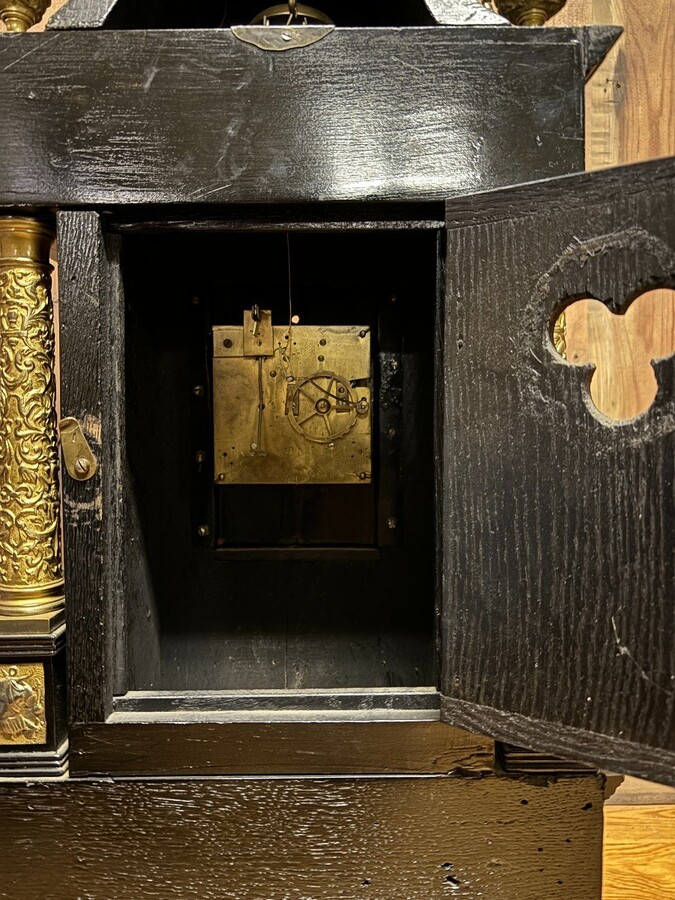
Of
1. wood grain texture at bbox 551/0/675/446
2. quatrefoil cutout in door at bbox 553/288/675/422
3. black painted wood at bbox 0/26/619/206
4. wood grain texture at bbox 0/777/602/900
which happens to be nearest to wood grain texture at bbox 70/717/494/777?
wood grain texture at bbox 0/777/602/900

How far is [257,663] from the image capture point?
153 cm

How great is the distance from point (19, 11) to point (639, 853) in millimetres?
1775

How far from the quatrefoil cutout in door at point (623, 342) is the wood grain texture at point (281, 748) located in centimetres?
89

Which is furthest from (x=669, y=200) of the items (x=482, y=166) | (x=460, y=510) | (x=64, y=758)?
(x=64, y=758)

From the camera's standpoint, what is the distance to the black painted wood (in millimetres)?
946

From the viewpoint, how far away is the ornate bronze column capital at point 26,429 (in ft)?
3.31

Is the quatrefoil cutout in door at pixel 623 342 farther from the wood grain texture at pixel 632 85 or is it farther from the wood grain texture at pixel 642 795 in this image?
the wood grain texture at pixel 642 795

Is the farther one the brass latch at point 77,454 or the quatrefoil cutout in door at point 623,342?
the quatrefoil cutout in door at point 623,342

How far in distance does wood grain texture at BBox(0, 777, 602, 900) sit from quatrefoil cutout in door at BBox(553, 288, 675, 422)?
87 cm

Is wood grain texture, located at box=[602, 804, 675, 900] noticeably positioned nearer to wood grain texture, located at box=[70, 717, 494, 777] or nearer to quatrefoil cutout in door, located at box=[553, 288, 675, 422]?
wood grain texture, located at box=[70, 717, 494, 777]

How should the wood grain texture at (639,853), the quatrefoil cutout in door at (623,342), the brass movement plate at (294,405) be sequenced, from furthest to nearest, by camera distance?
the quatrefoil cutout in door at (623,342) → the brass movement plate at (294,405) → the wood grain texture at (639,853)

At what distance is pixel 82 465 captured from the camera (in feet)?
3.25

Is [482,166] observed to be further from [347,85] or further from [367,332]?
[367,332]

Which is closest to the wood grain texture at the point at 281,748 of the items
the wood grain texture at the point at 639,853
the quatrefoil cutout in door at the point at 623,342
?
the wood grain texture at the point at 639,853
